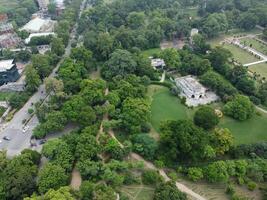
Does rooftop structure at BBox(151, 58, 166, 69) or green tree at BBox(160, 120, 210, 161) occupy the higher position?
green tree at BBox(160, 120, 210, 161)

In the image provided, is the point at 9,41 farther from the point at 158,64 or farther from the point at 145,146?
the point at 145,146

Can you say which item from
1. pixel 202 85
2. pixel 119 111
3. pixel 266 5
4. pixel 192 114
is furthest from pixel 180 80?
pixel 266 5

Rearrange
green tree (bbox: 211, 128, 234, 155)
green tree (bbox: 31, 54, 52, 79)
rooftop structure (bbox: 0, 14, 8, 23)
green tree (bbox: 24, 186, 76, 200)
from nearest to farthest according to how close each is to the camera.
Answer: green tree (bbox: 24, 186, 76, 200)
green tree (bbox: 211, 128, 234, 155)
green tree (bbox: 31, 54, 52, 79)
rooftop structure (bbox: 0, 14, 8, 23)

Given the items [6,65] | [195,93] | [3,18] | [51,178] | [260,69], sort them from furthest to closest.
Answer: [3,18] < [260,69] < [6,65] < [195,93] < [51,178]

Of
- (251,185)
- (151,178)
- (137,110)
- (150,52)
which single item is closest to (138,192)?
(151,178)

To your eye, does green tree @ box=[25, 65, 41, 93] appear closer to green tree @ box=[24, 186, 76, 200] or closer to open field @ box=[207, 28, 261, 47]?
green tree @ box=[24, 186, 76, 200]

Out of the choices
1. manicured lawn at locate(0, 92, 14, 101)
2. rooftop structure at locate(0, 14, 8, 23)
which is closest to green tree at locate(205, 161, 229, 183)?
manicured lawn at locate(0, 92, 14, 101)
